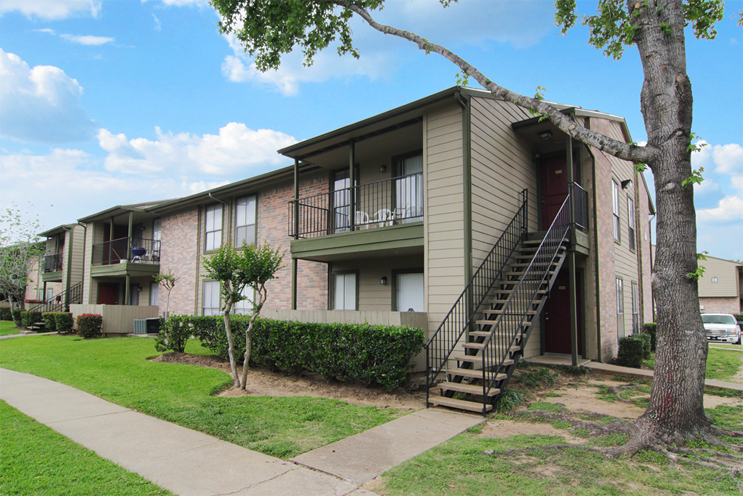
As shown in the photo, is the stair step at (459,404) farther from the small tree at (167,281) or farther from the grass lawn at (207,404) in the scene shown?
the small tree at (167,281)

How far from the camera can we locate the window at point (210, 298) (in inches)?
661

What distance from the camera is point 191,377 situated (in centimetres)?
902

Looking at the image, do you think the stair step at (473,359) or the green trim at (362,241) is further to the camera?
the green trim at (362,241)

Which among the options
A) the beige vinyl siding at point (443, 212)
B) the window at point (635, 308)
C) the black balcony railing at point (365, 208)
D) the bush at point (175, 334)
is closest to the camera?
the beige vinyl siding at point (443, 212)

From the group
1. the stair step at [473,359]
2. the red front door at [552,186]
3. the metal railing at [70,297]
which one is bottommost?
the stair step at [473,359]

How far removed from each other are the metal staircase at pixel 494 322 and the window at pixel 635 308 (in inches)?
266

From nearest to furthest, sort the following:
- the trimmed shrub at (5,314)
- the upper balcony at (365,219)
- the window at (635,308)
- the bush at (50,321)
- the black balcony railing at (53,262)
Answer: the upper balcony at (365,219)
the window at (635,308)
the bush at (50,321)
the black balcony railing at (53,262)
the trimmed shrub at (5,314)

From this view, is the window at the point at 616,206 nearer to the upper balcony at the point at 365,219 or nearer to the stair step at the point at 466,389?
the upper balcony at the point at 365,219

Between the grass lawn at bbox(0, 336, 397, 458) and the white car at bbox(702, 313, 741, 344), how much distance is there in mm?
23656

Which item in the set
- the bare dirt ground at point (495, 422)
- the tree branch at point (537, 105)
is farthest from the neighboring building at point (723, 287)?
the tree branch at point (537, 105)

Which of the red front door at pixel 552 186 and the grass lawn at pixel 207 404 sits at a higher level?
the red front door at pixel 552 186

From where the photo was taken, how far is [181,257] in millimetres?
18578

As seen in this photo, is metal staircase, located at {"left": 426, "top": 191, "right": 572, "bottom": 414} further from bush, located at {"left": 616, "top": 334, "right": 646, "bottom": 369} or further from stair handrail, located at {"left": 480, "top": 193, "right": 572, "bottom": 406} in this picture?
bush, located at {"left": 616, "top": 334, "right": 646, "bottom": 369}

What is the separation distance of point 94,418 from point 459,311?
6.09m
